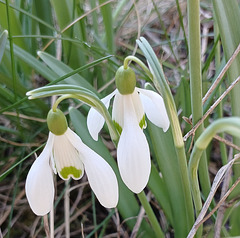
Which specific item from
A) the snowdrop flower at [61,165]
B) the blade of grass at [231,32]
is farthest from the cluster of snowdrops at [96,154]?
the blade of grass at [231,32]

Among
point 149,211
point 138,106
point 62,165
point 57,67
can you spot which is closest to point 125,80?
point 138,106

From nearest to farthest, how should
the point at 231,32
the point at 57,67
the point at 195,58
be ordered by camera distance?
the point at 195,58
the point at 231,32
the point at 57,67

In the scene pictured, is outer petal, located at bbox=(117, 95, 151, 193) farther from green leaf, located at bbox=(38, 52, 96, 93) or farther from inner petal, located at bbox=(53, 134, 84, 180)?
green leaf, located at bbox=(38, 52, 96, 93)

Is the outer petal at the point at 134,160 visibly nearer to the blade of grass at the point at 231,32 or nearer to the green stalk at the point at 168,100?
the green stalk at the point at 168,100

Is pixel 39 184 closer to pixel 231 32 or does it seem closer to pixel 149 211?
pixel 149 211

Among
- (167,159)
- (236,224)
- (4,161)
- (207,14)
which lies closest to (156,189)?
(167,159)

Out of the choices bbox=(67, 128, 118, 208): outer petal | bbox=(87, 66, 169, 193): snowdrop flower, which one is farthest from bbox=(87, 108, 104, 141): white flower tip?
bbox=(67, 128, 118, 208): outer petal

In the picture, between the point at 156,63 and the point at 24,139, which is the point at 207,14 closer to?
the point at 24,139
